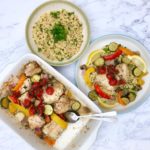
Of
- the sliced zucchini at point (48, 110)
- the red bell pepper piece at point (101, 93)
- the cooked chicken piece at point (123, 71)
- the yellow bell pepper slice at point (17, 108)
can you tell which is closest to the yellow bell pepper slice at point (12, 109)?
the yellow bell pepper slice at point (17, 108)

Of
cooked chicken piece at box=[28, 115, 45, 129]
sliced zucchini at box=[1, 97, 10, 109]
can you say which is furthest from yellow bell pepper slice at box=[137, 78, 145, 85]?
sliced zucchini at box=[1, 97, 10, 109]

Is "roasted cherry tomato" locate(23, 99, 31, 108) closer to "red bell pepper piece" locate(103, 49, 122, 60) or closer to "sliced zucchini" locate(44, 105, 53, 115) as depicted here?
"sliced zucchini" locate(44, 105, 53, 115)

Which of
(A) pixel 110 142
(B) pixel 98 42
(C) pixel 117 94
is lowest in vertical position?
(A) pixel 110 142

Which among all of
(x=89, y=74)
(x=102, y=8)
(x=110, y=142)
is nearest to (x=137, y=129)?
(x=110, y=142)

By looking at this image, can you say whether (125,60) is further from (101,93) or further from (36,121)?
(36,121)

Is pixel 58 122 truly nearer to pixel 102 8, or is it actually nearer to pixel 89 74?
pixel 89 74

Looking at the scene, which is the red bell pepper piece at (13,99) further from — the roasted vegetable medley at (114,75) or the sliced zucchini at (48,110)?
the roasted vegetable medley at (114,75)
